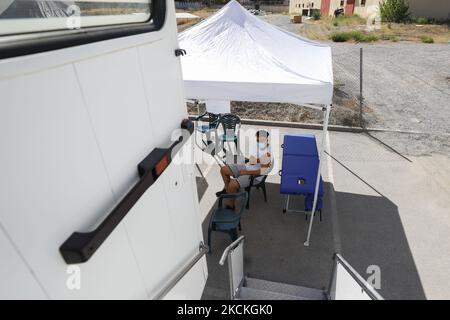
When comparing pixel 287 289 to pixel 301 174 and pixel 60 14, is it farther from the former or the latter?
pixel 60 14

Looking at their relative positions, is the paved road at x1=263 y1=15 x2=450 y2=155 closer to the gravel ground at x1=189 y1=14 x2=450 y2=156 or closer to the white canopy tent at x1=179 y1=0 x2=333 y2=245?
the gravel ground at x1=189 y1=14 x2=450 y2=156

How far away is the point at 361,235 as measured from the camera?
4.26 m

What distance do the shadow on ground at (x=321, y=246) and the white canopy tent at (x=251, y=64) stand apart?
38 cm

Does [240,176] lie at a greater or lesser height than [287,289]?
greater

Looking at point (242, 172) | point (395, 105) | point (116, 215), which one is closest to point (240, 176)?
point (242, 172)

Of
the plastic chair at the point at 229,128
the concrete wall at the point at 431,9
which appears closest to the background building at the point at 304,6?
the concrete wall at the point at 431,9

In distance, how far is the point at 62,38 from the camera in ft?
3.31

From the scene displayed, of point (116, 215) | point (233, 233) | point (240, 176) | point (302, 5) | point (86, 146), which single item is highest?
point (302, 5)

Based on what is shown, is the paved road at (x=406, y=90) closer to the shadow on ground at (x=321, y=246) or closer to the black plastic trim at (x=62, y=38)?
the shadow on ground at (x=321, y=246)

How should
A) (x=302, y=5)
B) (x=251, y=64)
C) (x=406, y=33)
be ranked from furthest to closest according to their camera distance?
(x=302, y=5), (x=406, y=33), (x=251, y=64)

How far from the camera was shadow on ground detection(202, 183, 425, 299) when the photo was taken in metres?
3.59

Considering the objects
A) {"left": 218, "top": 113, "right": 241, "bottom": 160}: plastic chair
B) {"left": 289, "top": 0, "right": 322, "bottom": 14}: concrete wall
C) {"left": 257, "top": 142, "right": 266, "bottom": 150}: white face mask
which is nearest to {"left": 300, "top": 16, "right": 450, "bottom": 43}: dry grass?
{"left": 218, "top": 113, "right": 241, "bottom": 160}: plastic chair

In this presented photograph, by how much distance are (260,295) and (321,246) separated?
4.72 ft

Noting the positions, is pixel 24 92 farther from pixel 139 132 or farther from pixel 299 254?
pixel 299 254
